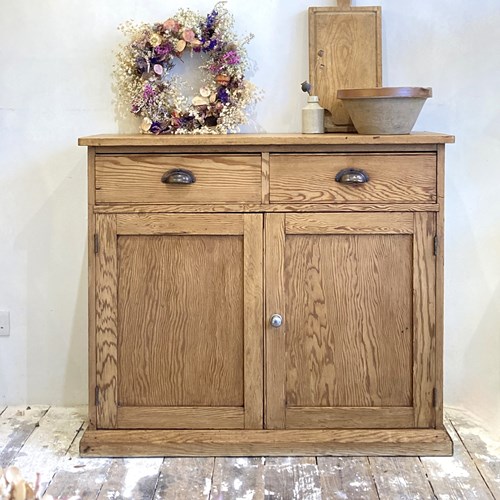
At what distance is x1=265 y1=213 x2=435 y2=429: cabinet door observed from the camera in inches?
109

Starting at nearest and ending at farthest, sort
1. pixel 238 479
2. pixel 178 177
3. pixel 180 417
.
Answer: pixel 238 479
pixel 178 177
pixel 180 417

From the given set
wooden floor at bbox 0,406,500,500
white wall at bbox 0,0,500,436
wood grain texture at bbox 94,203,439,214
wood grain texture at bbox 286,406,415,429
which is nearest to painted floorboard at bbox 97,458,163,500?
wooden floor at bbox 0,406,500,500

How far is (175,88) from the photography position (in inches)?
124

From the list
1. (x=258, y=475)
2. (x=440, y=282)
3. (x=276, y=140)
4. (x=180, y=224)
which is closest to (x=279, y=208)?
(x=276, y=140)

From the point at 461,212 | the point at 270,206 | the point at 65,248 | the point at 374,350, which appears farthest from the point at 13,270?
the point at 461,212

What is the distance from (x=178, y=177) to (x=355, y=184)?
555 millimetres

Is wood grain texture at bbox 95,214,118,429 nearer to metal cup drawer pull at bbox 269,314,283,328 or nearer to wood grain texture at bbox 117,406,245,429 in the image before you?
wood grain texture at bbox 117,406,245,429

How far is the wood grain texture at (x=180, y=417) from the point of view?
2.81 m

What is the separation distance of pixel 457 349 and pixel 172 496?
132 cm

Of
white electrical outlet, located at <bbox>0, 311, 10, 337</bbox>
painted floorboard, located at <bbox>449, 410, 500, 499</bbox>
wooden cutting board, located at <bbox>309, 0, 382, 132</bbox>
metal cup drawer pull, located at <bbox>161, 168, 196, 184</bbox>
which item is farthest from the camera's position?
white electrical outlet, located at <bbox>0, 311, 10, 337</bbox>

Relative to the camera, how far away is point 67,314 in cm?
329

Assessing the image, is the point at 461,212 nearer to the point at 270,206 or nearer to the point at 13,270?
the point at 270,206

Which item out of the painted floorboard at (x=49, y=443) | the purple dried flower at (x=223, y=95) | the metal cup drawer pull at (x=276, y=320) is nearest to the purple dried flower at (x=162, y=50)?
the purple dried flower at (x=223, y=95)

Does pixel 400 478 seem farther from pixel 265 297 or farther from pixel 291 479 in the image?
pixel 265 297
